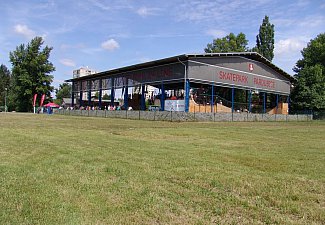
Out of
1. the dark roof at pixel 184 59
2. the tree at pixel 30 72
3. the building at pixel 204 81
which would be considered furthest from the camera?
the tree at pixel 30 72

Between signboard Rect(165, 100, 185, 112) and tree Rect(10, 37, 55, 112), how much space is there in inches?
1883

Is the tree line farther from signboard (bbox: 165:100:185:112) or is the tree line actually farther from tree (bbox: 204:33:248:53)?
signboard (bbox: 165:100:185:112)

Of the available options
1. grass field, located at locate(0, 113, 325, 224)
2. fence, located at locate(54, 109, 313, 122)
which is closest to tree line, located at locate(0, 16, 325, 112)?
fence, located at locate(54, 109, 313, 122)

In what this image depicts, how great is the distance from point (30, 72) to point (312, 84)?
200 ft

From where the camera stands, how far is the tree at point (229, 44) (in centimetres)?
6244

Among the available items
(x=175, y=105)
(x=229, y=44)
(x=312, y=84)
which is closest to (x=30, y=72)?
(x=229, y=44)

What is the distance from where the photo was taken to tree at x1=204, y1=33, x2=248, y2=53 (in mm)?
62438

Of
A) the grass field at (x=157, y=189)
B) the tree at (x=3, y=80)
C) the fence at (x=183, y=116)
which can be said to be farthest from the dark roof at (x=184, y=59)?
the tree at (x=3, y=80)

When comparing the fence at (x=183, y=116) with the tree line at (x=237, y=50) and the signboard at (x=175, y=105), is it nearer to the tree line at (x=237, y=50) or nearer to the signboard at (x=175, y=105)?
the signboard at (x=175, y=105)

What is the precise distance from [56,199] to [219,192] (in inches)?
95.6

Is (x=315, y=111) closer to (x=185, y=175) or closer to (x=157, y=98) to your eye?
(x=157, y=98)

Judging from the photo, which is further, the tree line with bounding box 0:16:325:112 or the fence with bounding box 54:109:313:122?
the tree line with bounding box 0:16:325:112

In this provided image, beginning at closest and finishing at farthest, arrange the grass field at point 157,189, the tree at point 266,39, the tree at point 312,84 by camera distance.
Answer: the grass field at point 157,189 → the tree at point 312,84 → the tree at point 266,39

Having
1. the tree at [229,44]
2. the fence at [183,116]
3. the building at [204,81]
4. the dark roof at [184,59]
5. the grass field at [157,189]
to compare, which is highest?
the tree at [229,44]
